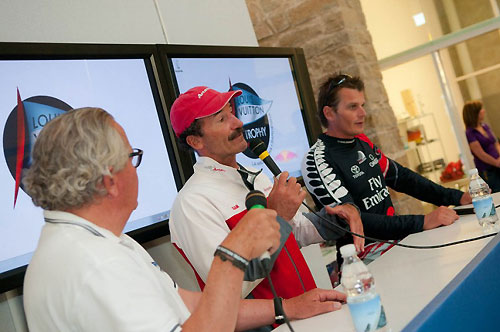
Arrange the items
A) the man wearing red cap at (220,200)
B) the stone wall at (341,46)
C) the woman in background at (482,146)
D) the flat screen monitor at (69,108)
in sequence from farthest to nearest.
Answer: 1. the woman in background at (482,146)
2. the stone wall at (341,46)
3. the flat screen monitor at (69,108)
4. the man wearing red cap at (220,200)

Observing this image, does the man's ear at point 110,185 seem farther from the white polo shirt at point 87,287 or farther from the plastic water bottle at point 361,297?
the plastic water bottle at point 361,297

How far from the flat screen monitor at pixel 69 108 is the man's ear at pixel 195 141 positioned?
0.36m

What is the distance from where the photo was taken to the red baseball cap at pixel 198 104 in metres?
2.05

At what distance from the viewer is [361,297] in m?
1.22

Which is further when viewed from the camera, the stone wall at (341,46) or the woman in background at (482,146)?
the woman in background at (482,146)

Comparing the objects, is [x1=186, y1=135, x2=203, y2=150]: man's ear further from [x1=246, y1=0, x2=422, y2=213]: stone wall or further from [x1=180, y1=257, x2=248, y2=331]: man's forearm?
[x1=246, y1=0, x2=422, y2=213]: stone wall

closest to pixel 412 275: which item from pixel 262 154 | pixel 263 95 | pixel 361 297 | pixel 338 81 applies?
pixel 361 297

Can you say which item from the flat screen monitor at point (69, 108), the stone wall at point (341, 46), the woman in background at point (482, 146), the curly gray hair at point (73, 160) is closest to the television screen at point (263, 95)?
the flat screen monitor at point (69, 108)

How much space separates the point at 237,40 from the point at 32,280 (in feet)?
8.17

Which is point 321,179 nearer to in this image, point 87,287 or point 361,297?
point 361,297

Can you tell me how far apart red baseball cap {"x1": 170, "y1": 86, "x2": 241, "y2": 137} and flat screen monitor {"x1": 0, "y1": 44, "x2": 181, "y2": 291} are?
0.38m

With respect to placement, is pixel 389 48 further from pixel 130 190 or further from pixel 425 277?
pixel 130 190

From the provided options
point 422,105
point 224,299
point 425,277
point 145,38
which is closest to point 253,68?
point 145,38

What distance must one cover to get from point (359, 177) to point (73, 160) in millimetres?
1767
